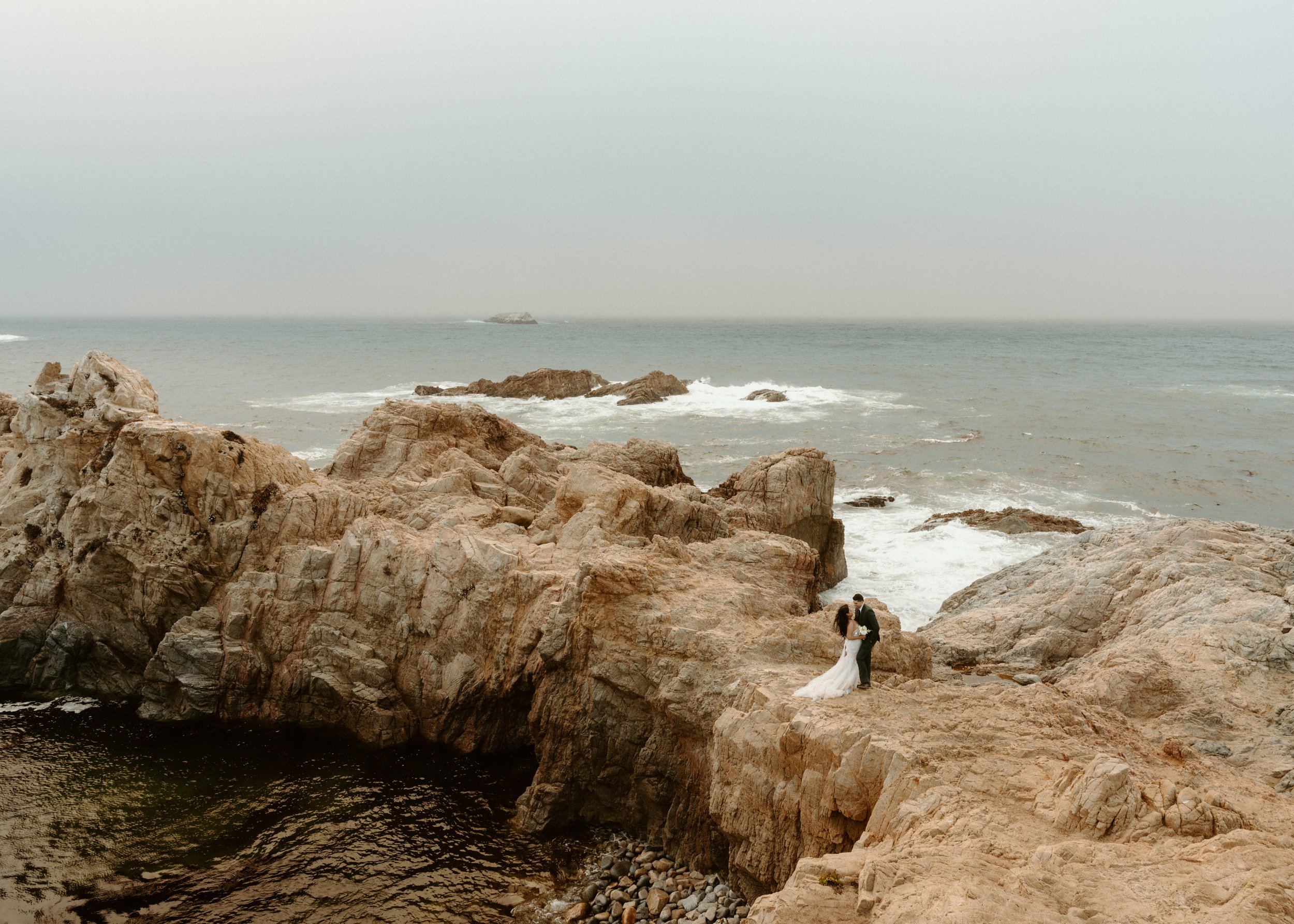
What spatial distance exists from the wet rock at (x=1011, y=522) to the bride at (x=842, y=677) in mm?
21435

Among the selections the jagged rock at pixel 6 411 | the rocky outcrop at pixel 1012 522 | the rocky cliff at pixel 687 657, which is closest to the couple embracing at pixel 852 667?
the rocky cliff at pixel 687 657

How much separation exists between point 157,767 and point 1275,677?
2196 centimetres

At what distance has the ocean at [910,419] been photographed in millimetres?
35875

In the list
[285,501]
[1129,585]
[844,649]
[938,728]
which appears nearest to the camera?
[938,728]

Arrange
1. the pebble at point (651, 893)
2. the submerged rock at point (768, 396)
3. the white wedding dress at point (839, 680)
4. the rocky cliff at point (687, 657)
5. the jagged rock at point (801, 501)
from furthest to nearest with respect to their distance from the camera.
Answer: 1. the submerged rock at point (768, 396)
2. the jagged rock at point (801, 501)
3. the pebble at point (651, 893)
4. the white wedding dress at point (839, 680)
5. the rocky cliff at point (687, 657)

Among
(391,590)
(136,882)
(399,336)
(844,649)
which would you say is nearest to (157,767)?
(136,882)

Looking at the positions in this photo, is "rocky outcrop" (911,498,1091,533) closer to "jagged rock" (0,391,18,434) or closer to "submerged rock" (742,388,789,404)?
"jagged rock" (0,391,18,434)

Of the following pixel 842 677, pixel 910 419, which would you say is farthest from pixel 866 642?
pixel 910 419

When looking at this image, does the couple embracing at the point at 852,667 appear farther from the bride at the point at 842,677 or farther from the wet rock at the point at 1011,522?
the wet rock at the point at 1011,522

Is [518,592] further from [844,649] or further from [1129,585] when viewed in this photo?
[1129,585]

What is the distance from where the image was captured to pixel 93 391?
22.0 m

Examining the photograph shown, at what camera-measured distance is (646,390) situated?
71312mm

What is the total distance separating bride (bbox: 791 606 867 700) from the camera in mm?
11875

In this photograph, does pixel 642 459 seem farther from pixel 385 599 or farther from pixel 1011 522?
pixel 1011 522
